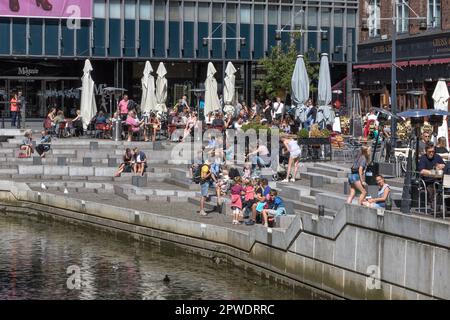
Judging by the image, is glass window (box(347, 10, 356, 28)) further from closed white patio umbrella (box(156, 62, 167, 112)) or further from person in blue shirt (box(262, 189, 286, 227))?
person in blue shirt (box(262, 189, 286, 227))

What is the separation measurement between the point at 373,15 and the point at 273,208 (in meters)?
40.7

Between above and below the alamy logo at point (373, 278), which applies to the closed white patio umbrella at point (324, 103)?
above

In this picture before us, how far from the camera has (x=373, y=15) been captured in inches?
2601

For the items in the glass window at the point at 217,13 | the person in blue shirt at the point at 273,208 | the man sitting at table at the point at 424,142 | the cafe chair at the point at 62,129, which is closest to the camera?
the person in blue shirt at the point at 273,208

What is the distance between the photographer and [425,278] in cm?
1962

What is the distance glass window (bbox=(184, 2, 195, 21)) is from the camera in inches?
2793

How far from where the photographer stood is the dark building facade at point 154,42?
68188 millimetres

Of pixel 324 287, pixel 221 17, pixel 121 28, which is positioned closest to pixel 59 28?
pixel 121 28

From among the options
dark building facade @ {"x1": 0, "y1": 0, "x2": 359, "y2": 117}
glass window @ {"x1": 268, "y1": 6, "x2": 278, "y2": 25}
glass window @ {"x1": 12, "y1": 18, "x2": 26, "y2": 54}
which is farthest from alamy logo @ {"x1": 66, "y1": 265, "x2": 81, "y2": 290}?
glass window @ {"x1": 268, "y1": 6, "x2": 278, "y2": 25}

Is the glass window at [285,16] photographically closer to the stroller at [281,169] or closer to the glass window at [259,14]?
the glass window at [259,14]

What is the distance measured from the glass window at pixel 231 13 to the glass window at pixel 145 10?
5112 mm

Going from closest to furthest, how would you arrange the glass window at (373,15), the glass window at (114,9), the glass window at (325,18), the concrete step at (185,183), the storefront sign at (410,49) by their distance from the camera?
the concrete step at (185,183) < the storefront sign at (410,49) < the glass window at (373,15) < the glass window at (114,9) < the glass window at (325,18)

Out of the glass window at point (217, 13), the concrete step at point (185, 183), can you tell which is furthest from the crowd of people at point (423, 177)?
the glass window at point (217, 13)

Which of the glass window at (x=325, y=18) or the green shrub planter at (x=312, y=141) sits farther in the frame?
the glass window at (x=325, y=18)
